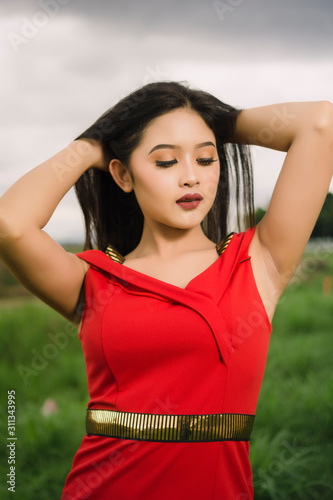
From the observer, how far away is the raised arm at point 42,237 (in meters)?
1.54

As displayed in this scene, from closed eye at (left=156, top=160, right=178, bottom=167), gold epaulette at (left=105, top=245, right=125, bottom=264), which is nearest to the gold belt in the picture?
gold epaulette at (left=105, top=245, right=125, bottom=264)

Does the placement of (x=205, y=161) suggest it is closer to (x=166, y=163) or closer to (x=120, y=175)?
(x=166, y=163)

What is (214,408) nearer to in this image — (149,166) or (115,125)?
(149,166)

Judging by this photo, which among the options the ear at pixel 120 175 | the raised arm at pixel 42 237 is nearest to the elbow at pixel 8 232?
the raised arm at pixel 42 237

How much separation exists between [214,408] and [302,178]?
24.7 inches

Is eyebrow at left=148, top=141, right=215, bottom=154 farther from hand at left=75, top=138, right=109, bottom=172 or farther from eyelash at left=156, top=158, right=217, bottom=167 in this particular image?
hand at left=75, top=138, right=109, bottom=172

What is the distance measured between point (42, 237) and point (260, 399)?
7.15ft

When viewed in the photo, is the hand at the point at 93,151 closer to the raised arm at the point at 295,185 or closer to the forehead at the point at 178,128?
the forehead at the point at 178,128

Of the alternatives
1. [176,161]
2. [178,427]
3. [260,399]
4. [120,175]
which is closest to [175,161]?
[176,161]

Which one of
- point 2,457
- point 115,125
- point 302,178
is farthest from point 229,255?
point 2,457

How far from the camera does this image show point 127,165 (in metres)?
1.71

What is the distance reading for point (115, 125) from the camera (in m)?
1.75

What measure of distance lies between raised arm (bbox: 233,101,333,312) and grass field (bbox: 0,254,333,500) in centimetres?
Result: 142

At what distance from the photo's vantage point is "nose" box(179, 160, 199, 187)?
5.06ft
